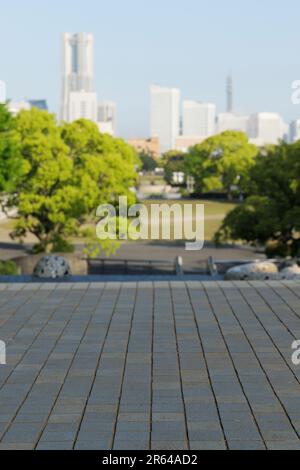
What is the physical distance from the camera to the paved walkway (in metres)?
5.91

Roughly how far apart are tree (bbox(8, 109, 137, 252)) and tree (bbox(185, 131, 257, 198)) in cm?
4911

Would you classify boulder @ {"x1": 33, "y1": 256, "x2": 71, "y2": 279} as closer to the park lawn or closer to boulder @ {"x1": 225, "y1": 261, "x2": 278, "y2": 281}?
boulder @ {"x1": 225, "y1": 261, "x2": 278, "y2": 281}

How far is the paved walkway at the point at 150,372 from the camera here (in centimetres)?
591

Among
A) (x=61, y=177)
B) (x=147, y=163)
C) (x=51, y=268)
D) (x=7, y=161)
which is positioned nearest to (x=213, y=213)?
(x=61, y=177)

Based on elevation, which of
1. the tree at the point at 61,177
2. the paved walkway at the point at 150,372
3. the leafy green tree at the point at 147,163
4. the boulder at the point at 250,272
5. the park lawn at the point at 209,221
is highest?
the leafy green tree at the point at 147,163

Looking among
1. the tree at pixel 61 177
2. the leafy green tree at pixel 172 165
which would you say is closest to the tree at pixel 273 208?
the tree at pixel 61 177

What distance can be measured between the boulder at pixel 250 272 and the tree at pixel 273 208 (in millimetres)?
8933

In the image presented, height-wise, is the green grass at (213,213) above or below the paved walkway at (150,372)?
below

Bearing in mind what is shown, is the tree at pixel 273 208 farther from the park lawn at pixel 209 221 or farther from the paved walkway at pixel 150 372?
the paved walkway at pixel 150 372

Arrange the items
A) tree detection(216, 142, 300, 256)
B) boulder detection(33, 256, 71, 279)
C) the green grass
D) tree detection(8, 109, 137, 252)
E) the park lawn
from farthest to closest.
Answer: the green grass
the park lawn
tree detection(8, 109, 137, 252)
tree detection(216, 142, 300, 256)
boulder detection(33, 256, 71, 279)

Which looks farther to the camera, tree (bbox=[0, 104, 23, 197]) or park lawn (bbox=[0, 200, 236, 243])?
park lawn (bbox=[0, 200, 236, 243])

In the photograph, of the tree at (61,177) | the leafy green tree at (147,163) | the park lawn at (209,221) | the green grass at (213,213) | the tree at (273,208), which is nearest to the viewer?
the tree at (273,208)

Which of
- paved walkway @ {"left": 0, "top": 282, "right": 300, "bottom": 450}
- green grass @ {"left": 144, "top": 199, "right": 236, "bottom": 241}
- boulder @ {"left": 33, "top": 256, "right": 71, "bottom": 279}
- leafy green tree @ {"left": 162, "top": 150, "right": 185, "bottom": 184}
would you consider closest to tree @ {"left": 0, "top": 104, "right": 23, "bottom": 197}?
boulder @ {"left": 33, "top": 256, "right": 71, "bottom": 279}

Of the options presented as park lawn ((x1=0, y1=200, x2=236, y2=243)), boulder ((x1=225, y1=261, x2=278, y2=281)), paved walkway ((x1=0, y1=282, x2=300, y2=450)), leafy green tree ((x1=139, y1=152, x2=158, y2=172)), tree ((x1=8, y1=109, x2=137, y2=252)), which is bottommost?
park lawn ((x1=0, y1=200, x2=236, y2=243))
